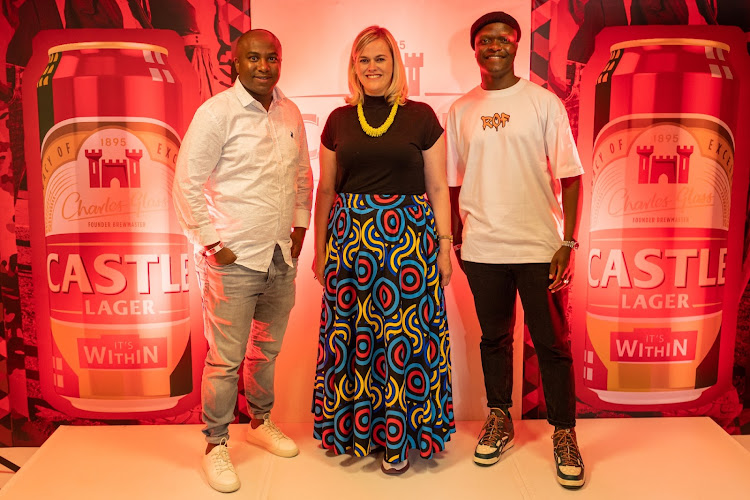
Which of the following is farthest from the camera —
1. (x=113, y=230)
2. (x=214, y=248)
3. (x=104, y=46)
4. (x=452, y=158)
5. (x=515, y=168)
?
(x=113, y=230)

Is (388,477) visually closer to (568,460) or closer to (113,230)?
(568,460)

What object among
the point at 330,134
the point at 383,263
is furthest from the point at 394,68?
the point at 383,263

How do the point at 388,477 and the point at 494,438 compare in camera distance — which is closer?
the point at 388,477

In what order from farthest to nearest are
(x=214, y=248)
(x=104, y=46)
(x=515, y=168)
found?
(x=104, y=46)
(x=515, y=168)
(x=214, y=248)

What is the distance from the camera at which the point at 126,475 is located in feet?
7.36

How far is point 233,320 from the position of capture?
207cm

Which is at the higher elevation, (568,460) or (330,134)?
(330,134)

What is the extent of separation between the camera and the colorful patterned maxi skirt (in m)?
2.02

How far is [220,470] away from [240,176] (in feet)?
3.35

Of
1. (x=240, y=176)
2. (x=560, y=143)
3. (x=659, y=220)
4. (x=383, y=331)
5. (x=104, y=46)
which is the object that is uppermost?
(x=104, y=46)

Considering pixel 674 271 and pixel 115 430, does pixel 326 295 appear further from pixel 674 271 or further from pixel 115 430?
pixel 674 271

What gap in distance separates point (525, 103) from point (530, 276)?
0.59m

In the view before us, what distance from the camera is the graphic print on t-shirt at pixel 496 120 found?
206 cm

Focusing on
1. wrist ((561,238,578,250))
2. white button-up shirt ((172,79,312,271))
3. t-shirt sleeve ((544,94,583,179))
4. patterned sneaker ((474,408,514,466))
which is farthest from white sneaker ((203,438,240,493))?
t-shirt sleeve ((544,94,583,179))
